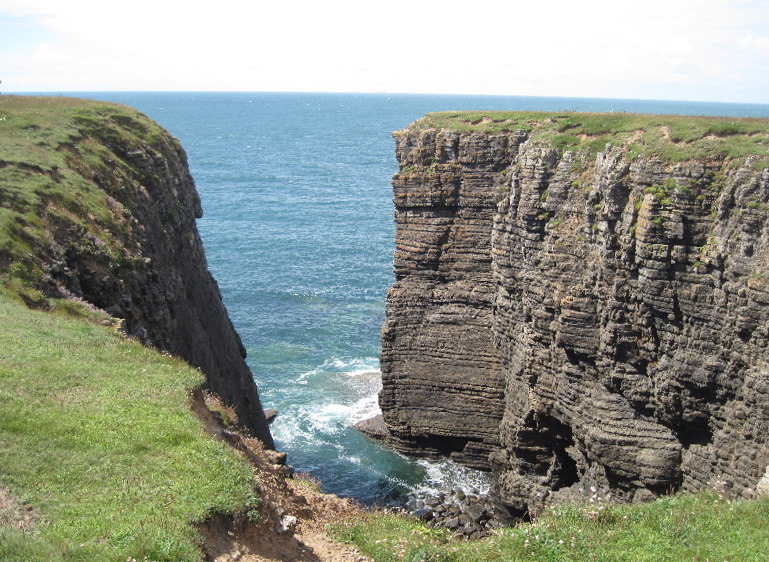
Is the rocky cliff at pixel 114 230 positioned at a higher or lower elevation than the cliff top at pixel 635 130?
lower

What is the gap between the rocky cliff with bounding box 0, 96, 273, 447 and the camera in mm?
31859

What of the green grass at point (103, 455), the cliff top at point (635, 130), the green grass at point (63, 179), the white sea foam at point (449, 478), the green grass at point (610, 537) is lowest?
the white sea foam at point (449, 478)

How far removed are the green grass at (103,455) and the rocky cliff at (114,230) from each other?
653 cm

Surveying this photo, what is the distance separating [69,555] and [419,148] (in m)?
34.9

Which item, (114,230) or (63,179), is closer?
(114,230)

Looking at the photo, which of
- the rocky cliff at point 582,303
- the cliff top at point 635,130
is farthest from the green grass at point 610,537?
the cliff top at point 635,130

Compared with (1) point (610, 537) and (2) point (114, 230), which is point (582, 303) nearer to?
(1) point (610, 537)

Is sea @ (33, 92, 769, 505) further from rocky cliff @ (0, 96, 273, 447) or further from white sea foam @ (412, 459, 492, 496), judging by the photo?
rocky cliff @ (0, 96, 273, 447)

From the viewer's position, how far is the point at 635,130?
3741 centimetres

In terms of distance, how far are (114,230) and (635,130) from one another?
25.5m

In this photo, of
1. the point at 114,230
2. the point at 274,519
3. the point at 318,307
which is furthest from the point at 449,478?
the point at 318,307

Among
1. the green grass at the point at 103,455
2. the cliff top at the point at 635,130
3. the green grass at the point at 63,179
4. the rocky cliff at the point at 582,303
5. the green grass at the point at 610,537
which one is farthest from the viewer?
the cliff top at the point at 635,130

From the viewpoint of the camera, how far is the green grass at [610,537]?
61.6 feet

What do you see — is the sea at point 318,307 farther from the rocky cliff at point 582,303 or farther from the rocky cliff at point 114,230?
the rocky cliff at point 114,230
